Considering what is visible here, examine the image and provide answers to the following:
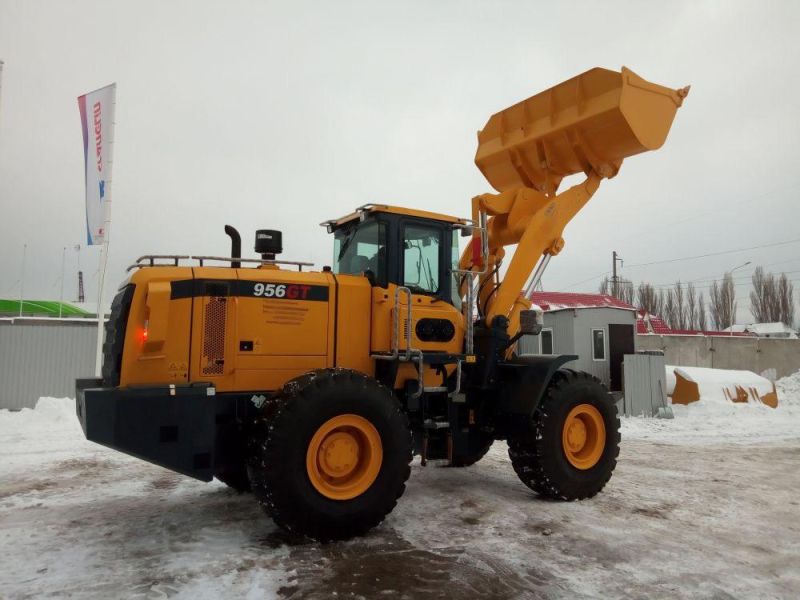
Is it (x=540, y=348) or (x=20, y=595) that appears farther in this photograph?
(x=540, y=348)

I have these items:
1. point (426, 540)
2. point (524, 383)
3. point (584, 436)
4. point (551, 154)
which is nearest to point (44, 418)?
point (426, 540)

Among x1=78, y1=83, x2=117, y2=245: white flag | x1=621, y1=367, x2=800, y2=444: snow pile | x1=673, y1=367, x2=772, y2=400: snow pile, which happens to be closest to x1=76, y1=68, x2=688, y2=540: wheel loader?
x1=621, y1=367, x2=800, y2=444: snow pile

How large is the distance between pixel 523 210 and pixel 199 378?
433 cm

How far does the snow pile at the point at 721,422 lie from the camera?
11969 mm

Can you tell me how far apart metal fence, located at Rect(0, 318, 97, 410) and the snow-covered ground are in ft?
18.9

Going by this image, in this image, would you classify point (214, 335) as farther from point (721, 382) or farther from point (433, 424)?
point (721, 382)

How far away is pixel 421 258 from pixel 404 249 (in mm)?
257

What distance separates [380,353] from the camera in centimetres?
591

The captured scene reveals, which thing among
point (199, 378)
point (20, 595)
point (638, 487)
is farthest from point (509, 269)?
point (20, 595)

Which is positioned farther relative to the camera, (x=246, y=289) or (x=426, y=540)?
(x=246, y=289)

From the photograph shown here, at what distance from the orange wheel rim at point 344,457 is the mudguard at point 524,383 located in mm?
1985

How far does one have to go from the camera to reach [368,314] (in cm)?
597

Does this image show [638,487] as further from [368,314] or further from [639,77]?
[639,77]

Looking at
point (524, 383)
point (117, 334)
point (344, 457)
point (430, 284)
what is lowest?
point (344, 457)
